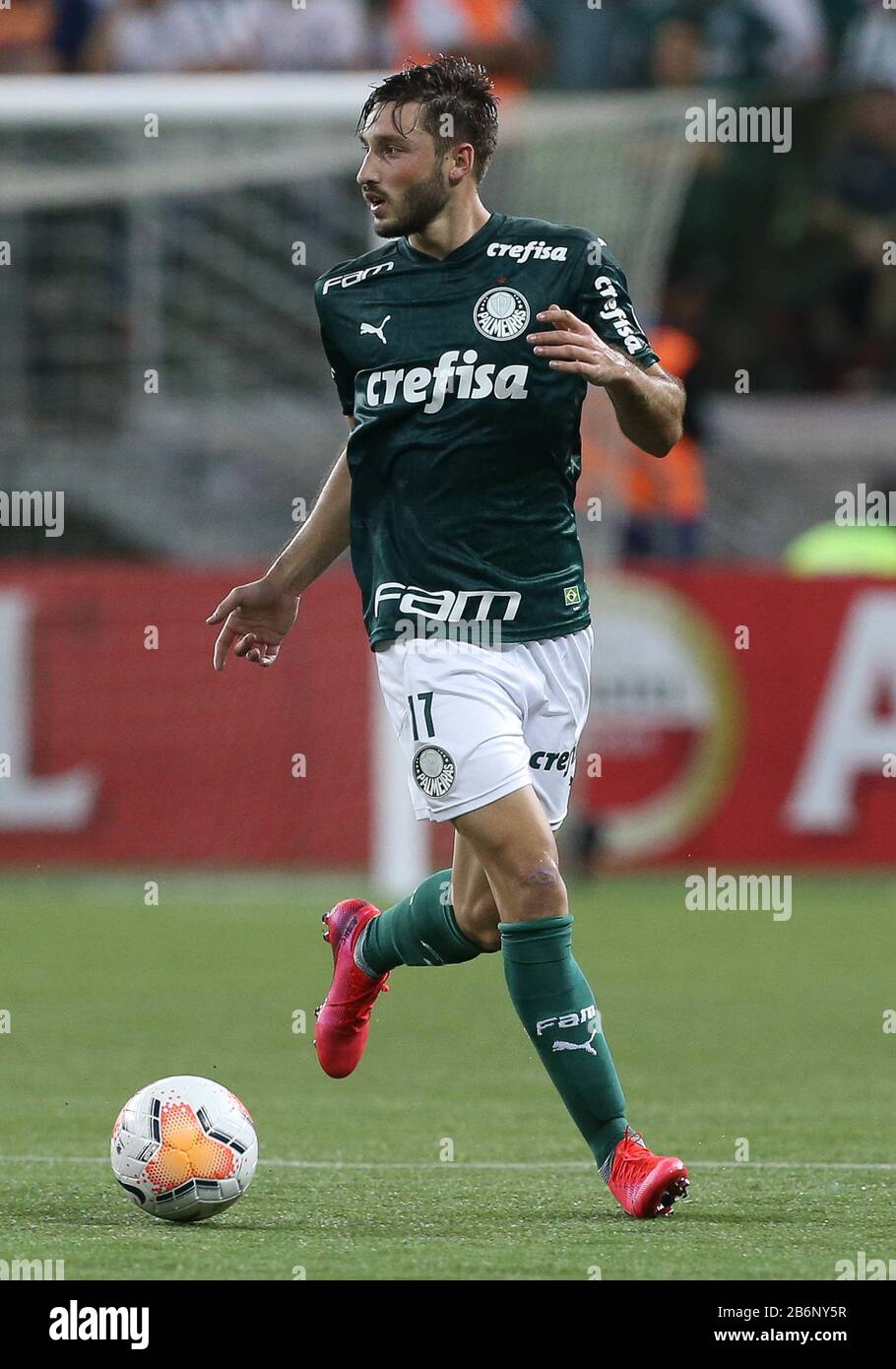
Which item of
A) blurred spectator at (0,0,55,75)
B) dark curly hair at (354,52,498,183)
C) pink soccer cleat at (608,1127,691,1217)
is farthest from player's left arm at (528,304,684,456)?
blurred spectator at (0,0,55,75)

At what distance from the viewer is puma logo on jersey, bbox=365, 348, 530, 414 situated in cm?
511

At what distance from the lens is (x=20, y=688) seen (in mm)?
14164

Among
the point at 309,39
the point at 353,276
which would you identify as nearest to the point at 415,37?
the point at 309,39

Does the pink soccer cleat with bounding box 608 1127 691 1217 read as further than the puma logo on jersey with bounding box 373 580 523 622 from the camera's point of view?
No

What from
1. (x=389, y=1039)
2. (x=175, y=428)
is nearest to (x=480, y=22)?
(x=175, y=428)

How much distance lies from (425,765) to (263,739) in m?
9.26

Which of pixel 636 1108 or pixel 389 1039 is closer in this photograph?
pixel 636 1108

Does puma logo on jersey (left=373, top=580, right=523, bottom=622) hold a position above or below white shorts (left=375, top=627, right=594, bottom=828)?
above

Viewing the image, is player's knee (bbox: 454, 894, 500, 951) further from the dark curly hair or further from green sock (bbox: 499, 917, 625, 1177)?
the dark curly hair
